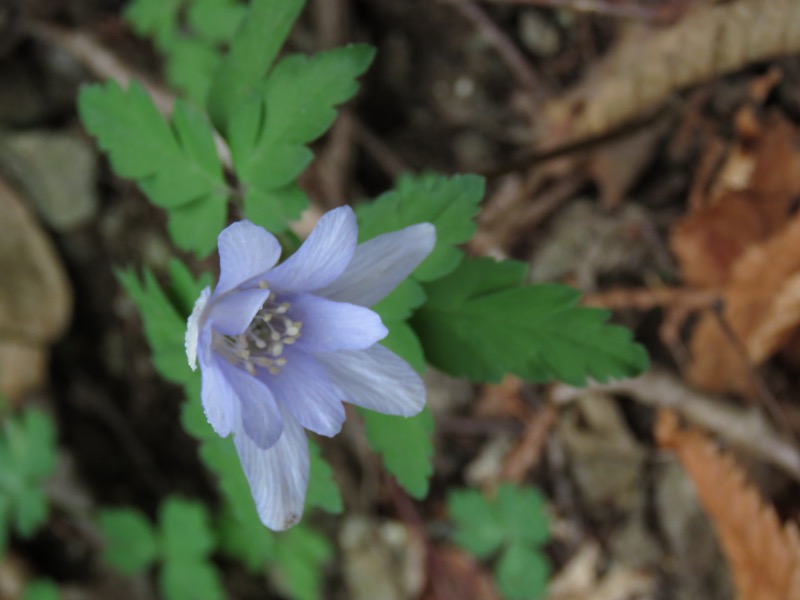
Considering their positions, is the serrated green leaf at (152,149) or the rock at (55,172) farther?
the rock at (55,172)

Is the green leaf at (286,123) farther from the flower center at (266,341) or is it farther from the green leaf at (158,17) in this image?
the green leaf at (158,17)

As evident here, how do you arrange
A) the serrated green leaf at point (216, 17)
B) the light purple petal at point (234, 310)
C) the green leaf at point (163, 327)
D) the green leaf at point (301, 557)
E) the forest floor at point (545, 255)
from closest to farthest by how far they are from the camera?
the light purple petal at point (234, 310), the green leaf at point (163, 327), the forest floor at point (545, 255), the serrated green leaf at point (216, 17), the green leaf at point (301, 557)

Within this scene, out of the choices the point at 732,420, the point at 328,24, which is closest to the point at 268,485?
the point at 732,420

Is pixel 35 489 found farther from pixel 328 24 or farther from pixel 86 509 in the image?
pixel 328 24

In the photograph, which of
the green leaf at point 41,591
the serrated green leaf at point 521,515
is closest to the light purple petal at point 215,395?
the serrated green leaf at point 521,515

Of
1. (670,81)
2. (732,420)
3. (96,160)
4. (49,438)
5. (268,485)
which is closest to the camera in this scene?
(268,485)

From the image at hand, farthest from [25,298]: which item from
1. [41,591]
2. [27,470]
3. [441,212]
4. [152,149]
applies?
[441,212]
